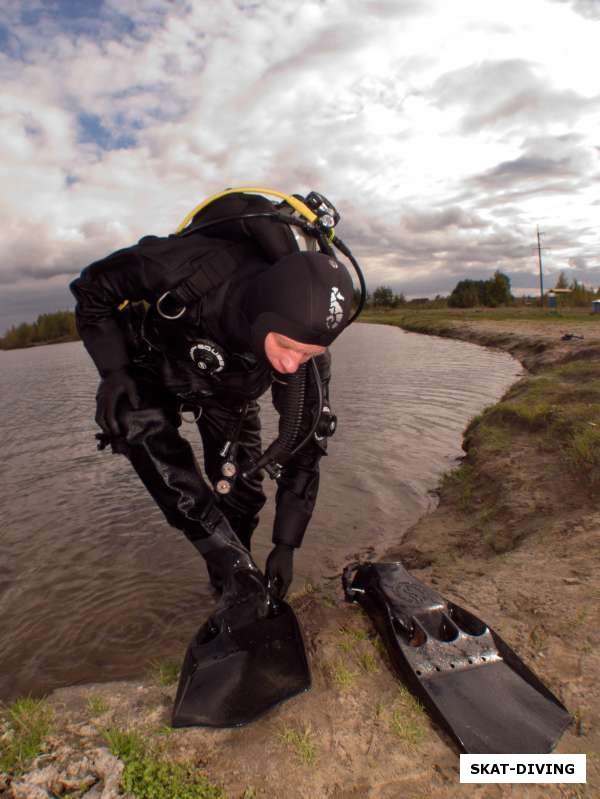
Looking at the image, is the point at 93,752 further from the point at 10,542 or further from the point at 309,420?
the point at 10,542

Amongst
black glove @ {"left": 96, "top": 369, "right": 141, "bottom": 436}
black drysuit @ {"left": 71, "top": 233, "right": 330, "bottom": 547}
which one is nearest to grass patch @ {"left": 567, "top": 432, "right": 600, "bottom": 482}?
black drysuit @ {"left": 71, "top": 233, "right": 330, "bottom": 547}

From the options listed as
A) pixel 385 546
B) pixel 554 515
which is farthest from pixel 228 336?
pixel 554 515

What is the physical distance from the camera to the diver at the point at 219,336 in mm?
2641

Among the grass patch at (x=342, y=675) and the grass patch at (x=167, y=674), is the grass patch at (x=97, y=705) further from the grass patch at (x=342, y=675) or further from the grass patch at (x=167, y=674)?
the grass patch at (x=342, y=675)

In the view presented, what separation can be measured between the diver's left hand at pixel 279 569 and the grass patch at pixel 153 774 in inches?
49.3

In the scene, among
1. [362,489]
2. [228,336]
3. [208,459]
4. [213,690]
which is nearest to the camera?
[213,690]

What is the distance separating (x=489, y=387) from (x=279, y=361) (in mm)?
11735

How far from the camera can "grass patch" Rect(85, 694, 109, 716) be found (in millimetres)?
2348

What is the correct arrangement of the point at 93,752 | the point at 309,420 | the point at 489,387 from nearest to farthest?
the point at 93,752 < the point at 309,420 < the point at 489,387

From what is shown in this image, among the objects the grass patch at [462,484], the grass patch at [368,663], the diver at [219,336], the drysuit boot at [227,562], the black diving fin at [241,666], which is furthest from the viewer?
the grass patch at [462,484]

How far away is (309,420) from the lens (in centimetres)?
325

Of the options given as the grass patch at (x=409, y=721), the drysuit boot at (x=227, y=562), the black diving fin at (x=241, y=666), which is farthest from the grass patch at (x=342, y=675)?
the drysuit boot at (x=227, y=562)

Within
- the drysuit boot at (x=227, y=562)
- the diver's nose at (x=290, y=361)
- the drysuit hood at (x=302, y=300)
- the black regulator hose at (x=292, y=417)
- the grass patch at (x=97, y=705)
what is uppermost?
the drysuit hood at (x=302, y=300)

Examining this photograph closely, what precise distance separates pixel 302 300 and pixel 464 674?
197 cm
